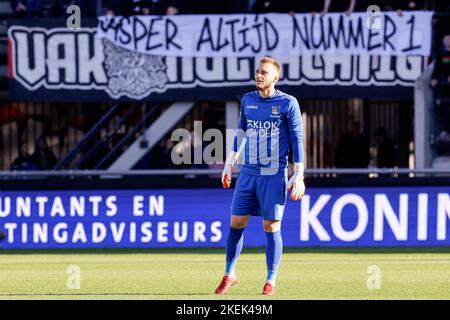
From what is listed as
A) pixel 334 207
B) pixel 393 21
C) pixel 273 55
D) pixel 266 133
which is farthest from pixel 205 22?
pixel 266 133

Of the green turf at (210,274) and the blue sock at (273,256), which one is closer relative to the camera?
the blue sock at (273,256)

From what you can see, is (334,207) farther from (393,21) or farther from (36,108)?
(36,108)

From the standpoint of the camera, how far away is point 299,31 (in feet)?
68.1

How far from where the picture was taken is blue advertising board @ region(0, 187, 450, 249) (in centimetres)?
1761

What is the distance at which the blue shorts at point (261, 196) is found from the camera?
1152 centimetres

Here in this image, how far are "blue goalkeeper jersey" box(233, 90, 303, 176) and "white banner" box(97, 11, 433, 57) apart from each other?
8.94 meters

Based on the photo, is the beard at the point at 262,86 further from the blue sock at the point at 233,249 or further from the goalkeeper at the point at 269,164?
the blue sock at the point at 233,249

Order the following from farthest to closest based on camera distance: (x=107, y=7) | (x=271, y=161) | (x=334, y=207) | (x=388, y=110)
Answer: (x=388, y=110) < (x=107, y=7) < (x=334, y=207) < (x=271, y=161)

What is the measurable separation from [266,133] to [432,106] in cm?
924

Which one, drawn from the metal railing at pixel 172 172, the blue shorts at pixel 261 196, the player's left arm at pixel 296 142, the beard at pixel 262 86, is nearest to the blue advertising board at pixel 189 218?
the metal railing at pixel 172 172

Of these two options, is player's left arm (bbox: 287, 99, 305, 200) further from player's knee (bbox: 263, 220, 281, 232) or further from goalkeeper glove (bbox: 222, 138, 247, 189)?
goalkeeper glove (bbox: 222, 138, 247, 189)

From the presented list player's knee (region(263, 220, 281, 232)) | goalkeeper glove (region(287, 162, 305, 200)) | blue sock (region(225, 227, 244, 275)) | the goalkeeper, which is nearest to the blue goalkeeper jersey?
the goalkeeper

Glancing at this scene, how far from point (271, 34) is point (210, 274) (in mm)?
7769

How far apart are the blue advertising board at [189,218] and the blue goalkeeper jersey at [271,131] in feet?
19.8
